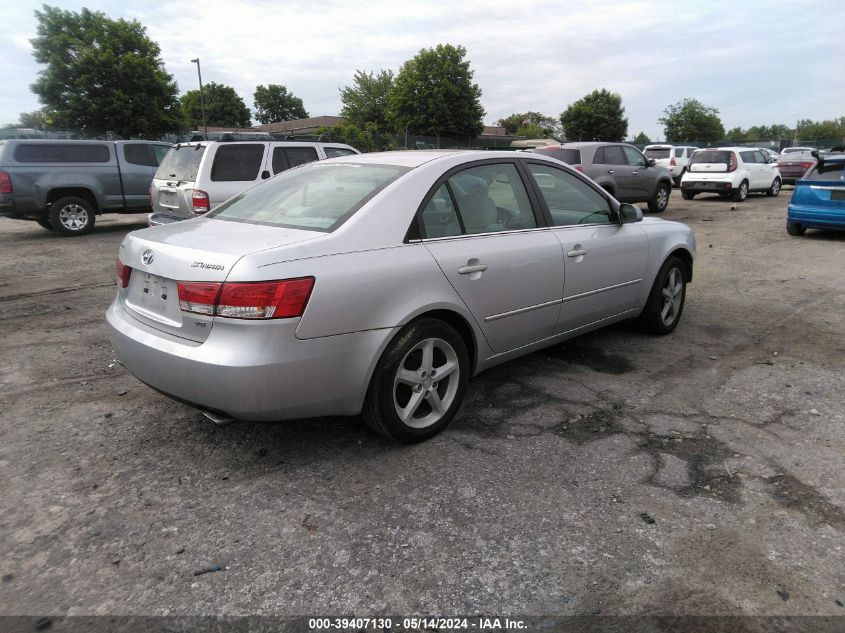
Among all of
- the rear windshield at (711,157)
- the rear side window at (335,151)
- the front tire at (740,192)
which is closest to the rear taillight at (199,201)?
the rear side window at (335,151)

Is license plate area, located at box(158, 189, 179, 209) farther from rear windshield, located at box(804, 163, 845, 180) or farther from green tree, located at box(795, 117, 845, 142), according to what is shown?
green tree, located at box(795, 117, 845, 142)

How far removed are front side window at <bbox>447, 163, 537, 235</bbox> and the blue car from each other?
8.75 metres

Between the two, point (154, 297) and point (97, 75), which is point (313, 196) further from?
point (97, 75)

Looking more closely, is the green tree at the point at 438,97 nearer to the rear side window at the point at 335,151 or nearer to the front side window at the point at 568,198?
the rear side window at the point at 335,151

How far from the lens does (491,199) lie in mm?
3812

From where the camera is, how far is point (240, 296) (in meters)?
2.68

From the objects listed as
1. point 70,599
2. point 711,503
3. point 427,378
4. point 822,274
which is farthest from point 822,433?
point 822,274

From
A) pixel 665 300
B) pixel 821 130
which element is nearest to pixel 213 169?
pixel 665 300

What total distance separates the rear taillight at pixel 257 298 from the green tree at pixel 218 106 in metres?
105

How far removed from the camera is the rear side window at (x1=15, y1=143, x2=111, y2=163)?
10.8 meters

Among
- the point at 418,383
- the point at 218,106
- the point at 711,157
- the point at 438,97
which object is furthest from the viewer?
the point at 218,106

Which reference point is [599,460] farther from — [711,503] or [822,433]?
[822,433]

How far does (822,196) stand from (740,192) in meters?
8.39

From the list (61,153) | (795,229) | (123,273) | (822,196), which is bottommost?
(795,229)
